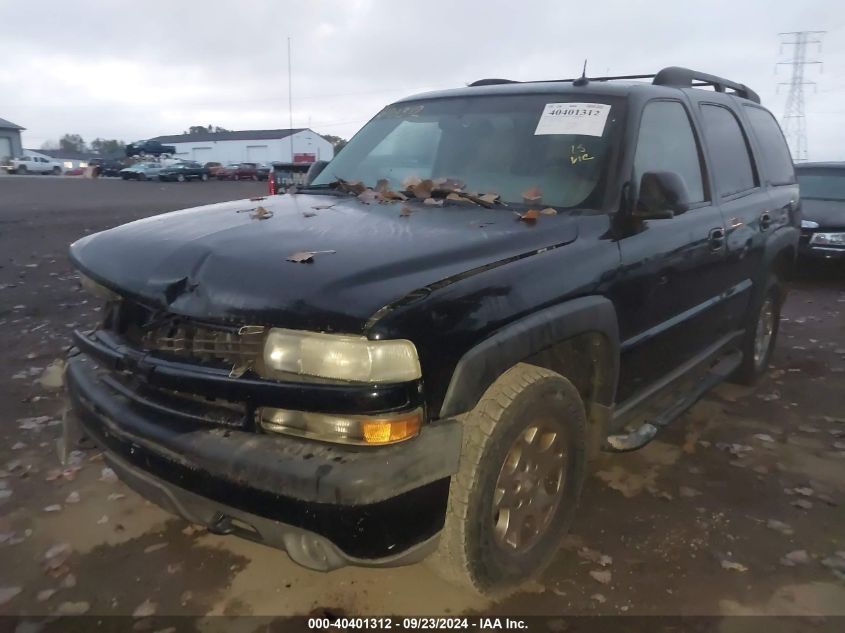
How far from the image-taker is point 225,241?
241 centimetres

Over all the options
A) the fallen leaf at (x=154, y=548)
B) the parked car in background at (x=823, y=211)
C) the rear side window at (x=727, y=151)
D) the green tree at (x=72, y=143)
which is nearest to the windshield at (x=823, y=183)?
the parked car in background at (x=823, y=211)

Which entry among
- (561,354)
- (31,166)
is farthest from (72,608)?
(31,166)

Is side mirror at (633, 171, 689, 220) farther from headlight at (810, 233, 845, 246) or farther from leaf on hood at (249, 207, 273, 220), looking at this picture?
headlight at (810, 233, 845, 246)

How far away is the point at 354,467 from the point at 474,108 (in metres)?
2.32

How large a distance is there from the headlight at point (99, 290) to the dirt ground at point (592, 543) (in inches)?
23.1

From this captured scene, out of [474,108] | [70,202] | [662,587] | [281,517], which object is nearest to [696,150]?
[474,108]

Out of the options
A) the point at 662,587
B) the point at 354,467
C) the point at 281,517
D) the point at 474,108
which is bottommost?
the point at 662,587

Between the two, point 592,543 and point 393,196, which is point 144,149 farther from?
point 592,543

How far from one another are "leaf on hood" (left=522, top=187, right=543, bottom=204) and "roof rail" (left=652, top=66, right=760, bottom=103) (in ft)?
3.85

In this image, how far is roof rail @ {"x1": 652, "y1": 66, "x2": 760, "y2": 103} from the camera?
3792mm

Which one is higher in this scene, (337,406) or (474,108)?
(474,108)

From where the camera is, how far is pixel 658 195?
294cm

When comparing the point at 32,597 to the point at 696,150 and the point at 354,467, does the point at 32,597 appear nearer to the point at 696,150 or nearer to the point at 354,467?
the point at 354,467

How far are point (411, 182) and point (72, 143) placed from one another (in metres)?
131
